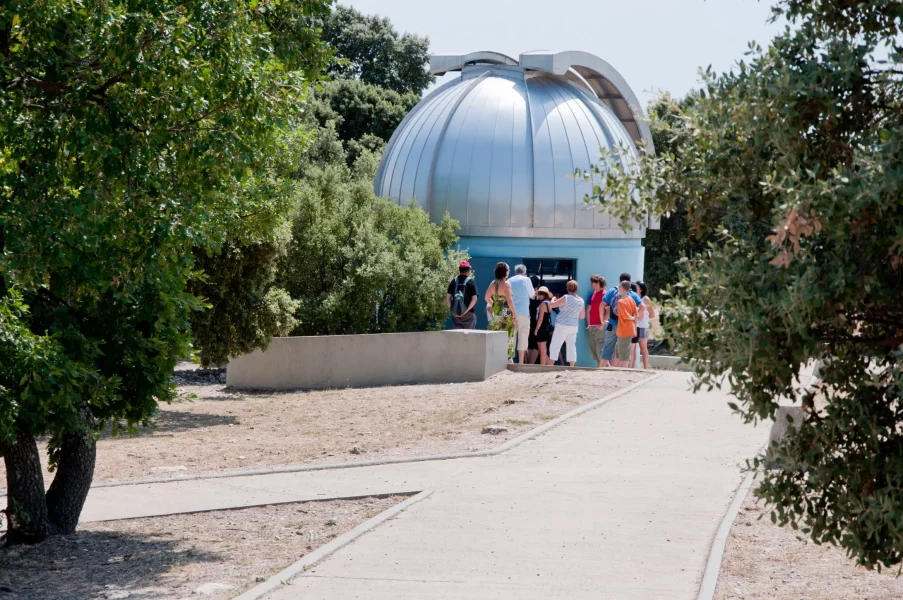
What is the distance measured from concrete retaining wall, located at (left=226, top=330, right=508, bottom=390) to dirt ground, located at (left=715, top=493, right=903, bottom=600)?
8945mm

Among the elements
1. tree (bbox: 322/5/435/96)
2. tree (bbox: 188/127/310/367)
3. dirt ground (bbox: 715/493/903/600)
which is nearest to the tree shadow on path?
dirt ground (bbox: 715/493/903/600)

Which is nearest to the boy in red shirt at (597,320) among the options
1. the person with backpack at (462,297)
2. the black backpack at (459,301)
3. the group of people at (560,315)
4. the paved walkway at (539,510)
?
the group of people at (560,315)

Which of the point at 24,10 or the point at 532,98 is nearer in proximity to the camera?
the point at 24,10

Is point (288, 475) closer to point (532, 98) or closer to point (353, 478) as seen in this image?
point (353, 478)

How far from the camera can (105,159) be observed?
589cm

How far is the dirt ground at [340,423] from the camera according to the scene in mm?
10281

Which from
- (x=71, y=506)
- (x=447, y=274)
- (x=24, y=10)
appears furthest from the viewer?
(x=447, y=274)

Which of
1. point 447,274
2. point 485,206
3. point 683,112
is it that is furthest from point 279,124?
point 485,206

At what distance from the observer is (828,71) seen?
3.68 meters

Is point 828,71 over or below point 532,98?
below

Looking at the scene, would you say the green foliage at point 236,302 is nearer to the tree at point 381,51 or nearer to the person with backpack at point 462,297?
the person with backpack at point 462,297

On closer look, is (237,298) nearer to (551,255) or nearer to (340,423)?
(340,423)

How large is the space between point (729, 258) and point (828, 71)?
0.77 metres

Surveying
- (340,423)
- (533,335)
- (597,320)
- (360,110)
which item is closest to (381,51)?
(360,110)
